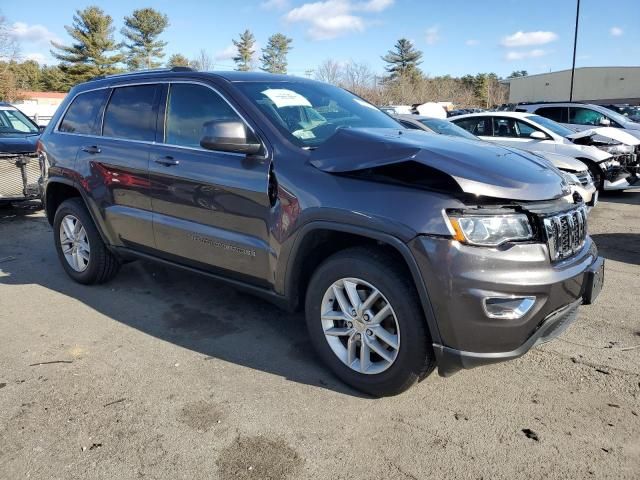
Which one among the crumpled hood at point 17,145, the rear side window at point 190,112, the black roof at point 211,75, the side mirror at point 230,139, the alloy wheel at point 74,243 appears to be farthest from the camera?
the crumpled hood at point 17,145

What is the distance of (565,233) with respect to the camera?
2855 mm

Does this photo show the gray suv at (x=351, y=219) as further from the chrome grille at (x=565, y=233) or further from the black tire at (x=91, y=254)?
the black tire at (x=91, y=254)

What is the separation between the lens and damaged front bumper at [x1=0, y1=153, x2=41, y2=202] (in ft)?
25.7

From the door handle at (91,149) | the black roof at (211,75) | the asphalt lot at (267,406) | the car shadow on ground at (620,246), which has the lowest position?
the asphalt lot at (267,406)

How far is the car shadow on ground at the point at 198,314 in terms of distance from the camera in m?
3.55

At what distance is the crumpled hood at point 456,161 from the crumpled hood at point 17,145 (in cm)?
666

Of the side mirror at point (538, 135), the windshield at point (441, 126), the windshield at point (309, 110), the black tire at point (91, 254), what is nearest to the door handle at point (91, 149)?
the black tire at point (91, 254)

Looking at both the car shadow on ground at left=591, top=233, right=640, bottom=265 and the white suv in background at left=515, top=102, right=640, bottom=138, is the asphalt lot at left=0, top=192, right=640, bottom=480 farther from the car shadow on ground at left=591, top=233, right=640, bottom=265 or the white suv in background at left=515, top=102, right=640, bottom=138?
the white suv in background at left=515, top=102, right=640, bottom=138

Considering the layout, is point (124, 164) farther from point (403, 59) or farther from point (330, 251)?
point (403, 59)

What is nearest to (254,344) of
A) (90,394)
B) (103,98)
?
(90,394)

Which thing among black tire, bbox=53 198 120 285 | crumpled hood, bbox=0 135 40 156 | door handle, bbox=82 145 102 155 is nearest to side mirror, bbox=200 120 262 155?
door handle, bbox=82 145 102 155

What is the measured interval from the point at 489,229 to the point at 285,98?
181 cm

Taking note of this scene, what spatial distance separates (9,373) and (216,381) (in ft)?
4.49

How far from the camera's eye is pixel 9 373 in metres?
3.42
